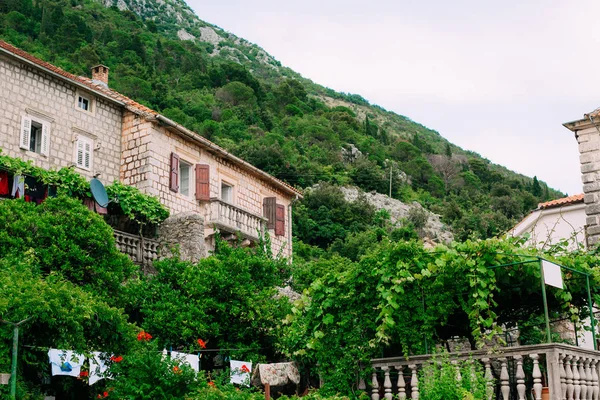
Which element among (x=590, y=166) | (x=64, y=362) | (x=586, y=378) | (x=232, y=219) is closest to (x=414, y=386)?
(x=586, y=378)

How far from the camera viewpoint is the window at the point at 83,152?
22344 millimetres

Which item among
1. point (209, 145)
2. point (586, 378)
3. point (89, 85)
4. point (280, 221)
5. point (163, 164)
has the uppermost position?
point (89, 85)

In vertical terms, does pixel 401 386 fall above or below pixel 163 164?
below

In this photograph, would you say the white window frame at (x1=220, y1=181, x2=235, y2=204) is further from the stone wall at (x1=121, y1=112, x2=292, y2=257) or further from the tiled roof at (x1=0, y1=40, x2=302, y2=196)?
the tiled roof at (x1=0, y1=40, x2=302, y2=196)

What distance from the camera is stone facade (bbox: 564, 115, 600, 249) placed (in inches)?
707

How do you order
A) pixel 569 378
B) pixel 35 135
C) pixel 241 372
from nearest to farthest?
pixel 569 378
pixel 241 372
pixel 35 135

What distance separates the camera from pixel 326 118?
269ft

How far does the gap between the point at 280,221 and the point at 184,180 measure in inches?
209

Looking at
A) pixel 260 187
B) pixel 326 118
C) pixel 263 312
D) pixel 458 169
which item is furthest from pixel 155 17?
pixel 263 312

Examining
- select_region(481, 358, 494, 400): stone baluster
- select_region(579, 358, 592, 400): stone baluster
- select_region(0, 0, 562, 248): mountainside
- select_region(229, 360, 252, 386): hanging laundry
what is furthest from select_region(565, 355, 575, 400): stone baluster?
select_region(0, 0, 562, 248): mountainside

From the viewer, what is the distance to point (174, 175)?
23859 millimetres

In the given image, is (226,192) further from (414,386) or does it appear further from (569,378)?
(569,378)

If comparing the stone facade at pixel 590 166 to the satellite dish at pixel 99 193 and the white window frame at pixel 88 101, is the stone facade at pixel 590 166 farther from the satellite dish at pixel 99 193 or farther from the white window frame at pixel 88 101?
the white window frame at pixel 88 101

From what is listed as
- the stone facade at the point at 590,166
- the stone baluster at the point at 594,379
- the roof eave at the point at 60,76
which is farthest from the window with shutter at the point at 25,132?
the stone baluster at the point at 594,379
